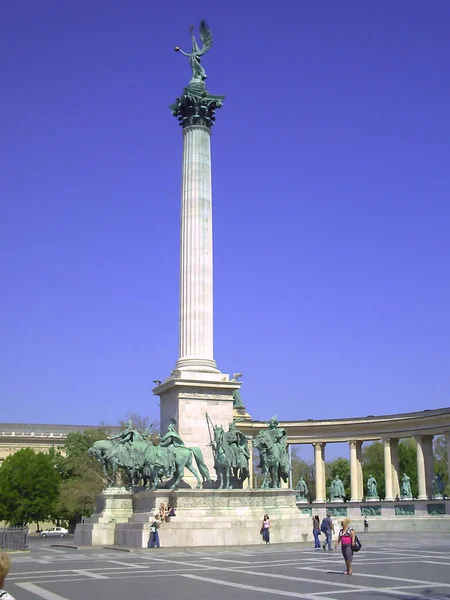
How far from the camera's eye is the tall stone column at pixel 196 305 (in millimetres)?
40219

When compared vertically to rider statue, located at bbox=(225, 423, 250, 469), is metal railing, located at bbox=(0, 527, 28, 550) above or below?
below

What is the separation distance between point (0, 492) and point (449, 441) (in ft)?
165

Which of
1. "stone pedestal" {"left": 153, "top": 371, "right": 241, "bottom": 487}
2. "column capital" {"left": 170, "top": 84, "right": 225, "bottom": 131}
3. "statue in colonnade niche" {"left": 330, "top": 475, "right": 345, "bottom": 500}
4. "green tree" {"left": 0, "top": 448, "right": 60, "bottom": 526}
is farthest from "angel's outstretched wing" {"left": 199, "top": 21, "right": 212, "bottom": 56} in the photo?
"green tree" {"left": 0, "top": 448, "right": 60, "bottom": 526}

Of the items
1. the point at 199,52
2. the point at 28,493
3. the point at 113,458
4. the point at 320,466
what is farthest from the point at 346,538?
the point at 28,493

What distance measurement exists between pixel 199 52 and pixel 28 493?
5589cm

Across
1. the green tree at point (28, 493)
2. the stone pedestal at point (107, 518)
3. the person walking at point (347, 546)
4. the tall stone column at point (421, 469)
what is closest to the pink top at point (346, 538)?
the person walking at point (347, 546)

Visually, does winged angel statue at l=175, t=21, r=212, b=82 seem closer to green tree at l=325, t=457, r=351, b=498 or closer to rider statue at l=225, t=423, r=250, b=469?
rider statue at l=225, t=423, r=250, b=469

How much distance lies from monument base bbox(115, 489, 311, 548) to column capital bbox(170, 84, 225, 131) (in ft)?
74.0

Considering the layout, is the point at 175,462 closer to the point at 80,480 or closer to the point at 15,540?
the point at 15,540

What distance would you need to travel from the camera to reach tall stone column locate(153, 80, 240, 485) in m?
40.2

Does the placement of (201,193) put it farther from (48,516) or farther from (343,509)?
(48,516)

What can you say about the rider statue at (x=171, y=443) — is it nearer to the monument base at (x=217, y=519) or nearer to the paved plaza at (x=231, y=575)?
the monument base at (x=217, y=519)

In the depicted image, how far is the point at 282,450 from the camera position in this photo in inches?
1533

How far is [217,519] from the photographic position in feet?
112
